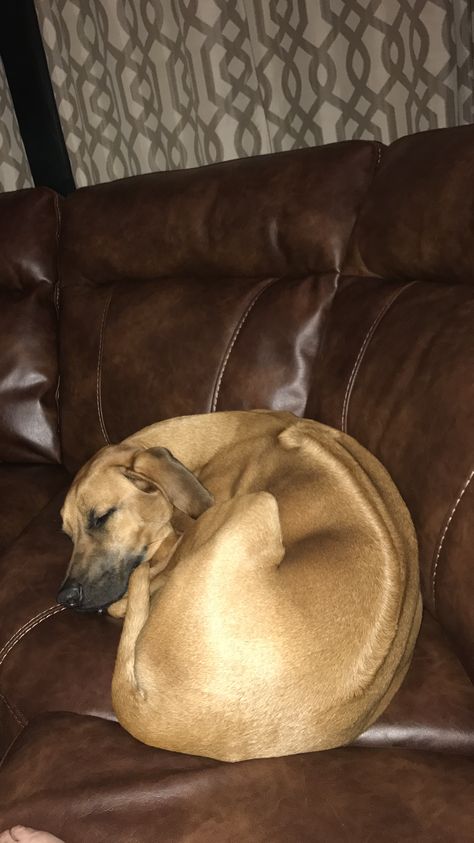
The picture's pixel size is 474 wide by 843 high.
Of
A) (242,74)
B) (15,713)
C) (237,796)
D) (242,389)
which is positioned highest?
(242,74)

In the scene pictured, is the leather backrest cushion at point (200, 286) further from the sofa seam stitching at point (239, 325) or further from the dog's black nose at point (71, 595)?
the dog's black nose at point (71, 595)

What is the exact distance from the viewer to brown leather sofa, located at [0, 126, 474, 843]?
1278mm

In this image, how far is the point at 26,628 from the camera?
1.87 m

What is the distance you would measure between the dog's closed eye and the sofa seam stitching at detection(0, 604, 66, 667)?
12.6 inches

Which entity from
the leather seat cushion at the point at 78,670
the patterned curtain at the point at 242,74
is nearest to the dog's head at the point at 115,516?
the leather seat cushion at the point at 78,670

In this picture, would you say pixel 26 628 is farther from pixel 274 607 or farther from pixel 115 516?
pixel 274 607

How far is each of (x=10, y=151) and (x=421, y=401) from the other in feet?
10.6

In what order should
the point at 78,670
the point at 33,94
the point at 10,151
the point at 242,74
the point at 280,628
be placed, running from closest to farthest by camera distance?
the point at 280,628 < the point at 78,670 < the point at 242,74 < the point at 33,94 < the point at 10,151

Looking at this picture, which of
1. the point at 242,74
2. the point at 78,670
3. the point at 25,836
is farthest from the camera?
the point at 242,74

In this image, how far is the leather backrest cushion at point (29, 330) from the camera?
2848mm

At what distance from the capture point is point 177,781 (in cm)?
130

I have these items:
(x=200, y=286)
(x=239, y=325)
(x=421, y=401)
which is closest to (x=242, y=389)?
(x=239, y=325)

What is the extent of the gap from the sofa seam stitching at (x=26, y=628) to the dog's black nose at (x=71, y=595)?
0.03m

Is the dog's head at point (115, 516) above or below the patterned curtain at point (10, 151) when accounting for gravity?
below
